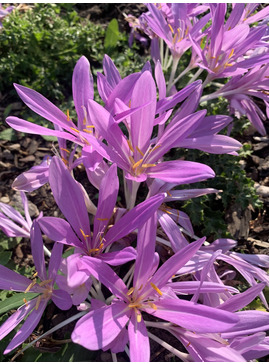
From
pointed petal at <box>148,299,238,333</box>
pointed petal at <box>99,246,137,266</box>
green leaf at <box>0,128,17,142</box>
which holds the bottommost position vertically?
pointed petal at <box>148,299,238,333</box>

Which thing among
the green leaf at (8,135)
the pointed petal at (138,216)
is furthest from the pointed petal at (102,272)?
the green leaf at (8,135)

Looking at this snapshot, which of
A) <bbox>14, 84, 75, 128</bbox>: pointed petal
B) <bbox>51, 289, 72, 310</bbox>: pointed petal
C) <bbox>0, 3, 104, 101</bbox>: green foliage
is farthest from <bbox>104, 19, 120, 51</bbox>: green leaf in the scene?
<bbox>51, 289, 72, 310</bbox>: pointed petal

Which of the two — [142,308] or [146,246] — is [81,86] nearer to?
[146,246]

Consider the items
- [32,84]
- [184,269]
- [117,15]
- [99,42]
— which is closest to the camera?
[184,269]

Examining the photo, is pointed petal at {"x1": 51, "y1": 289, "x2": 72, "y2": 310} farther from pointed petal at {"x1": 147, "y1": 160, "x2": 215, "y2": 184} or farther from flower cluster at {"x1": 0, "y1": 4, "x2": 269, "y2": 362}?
pointed petal at {"x1": 147, "y1": 160, "x2": 215, "y2": 184}

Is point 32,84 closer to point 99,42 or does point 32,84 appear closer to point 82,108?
point 99,42

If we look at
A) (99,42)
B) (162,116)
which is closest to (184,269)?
(162,116)

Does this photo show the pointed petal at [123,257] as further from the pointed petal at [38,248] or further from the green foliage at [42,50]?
the green foliage at [42,50]
